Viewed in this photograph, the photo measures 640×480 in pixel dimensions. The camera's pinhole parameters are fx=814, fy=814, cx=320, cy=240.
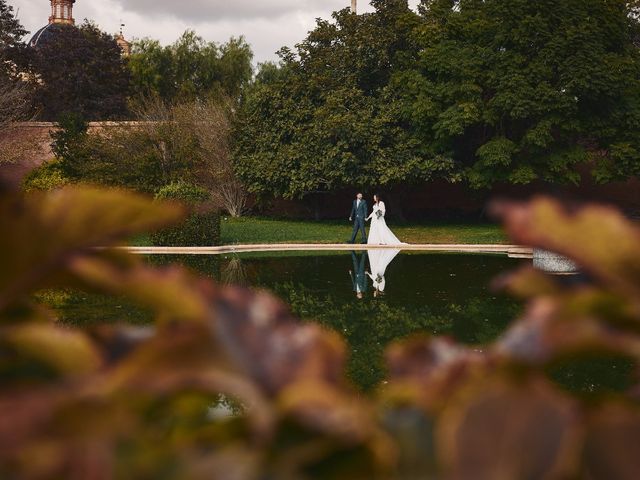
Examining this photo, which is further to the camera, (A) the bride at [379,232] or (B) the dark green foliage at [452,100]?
(B) the dark green foliage at [452,100]

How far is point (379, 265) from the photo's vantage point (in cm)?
1493

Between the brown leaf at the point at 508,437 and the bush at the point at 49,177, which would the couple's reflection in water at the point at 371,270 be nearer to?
the bush at the point at 49,177

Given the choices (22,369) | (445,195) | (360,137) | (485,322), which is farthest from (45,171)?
(22,369)

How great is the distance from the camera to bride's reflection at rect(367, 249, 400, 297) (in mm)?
11742

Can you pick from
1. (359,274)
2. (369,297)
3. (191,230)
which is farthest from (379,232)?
(369,297)

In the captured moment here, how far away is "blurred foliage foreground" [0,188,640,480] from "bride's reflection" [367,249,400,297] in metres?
10.6

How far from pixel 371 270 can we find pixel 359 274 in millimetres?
693

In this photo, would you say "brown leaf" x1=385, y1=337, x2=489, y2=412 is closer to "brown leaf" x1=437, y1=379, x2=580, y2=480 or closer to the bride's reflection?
"brown leaf" x1=437, y1=379, x2=580, y2=480

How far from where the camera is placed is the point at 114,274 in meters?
0.37

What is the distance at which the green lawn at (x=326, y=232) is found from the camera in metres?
20.5

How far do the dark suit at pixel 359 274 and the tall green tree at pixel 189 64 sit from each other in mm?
22533

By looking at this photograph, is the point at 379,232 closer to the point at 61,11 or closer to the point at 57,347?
the point at 57,347

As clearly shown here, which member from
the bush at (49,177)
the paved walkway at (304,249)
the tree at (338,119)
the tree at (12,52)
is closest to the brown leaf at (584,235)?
the paved walkway at (304,249)

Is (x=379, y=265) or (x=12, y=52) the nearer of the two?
(x=379, y=265)
